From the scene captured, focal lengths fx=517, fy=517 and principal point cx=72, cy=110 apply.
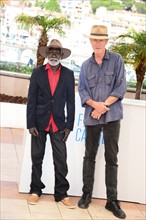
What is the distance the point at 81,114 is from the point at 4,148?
7.53 ft

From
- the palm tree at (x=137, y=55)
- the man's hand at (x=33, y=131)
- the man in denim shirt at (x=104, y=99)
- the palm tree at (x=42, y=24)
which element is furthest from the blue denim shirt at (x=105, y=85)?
the palm tree at (x=42, y=24)

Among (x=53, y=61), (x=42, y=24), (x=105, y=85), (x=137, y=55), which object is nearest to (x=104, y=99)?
(x=105, y=85)

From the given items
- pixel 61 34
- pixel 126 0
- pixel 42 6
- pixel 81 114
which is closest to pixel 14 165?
pixel 81 114

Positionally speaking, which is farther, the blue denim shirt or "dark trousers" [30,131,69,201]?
"dark trousers" [30,131,69,201]

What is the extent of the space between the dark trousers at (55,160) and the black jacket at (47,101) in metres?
0.13

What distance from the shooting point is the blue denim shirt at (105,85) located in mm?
5062

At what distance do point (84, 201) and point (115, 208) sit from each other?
1.09ft

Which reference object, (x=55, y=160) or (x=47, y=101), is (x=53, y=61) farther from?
(x=55, y=160)

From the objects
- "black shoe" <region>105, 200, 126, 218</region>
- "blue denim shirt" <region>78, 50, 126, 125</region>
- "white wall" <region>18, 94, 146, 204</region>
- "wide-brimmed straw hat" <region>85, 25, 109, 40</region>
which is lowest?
"black shoe" <region>105, 200, 126, 218</region>

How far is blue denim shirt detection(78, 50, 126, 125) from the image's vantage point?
5.06 metres

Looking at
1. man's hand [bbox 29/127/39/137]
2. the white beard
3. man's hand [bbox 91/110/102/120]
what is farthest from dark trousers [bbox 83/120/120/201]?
the white beard

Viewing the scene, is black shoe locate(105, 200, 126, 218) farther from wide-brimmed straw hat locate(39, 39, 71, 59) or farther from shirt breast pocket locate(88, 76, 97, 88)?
wide-brimmed straw hat locate(39, 39, 71, 59)

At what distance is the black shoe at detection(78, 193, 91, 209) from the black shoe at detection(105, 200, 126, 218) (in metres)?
0.20

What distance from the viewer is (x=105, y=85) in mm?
5070
